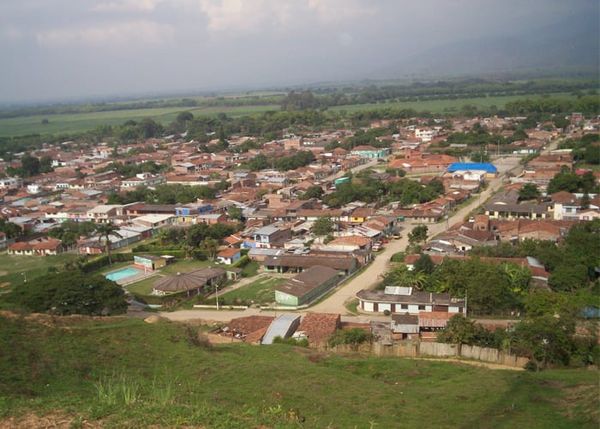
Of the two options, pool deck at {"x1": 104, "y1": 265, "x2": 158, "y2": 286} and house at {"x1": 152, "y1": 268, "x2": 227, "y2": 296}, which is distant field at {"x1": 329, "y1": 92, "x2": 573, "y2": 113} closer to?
pool deck at {"x1": 104, "y1": 265, "x2": 158, "y2": 286}

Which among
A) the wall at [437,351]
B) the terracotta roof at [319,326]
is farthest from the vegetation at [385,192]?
the wall at [437,351]

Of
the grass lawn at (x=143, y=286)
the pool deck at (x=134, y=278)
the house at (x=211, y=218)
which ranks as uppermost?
the house at (x=211, y=218)

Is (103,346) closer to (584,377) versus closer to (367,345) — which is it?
(367,345)

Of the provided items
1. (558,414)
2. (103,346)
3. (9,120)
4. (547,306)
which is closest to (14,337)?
(103,346)

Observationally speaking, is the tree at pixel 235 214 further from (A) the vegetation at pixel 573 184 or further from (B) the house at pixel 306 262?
(A) the vegetation at pixel 573 184

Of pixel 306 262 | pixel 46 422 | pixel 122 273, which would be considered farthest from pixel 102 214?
pixel 46 422

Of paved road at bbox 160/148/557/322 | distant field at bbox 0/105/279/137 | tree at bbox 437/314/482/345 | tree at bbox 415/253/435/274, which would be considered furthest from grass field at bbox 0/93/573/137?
tree at bbox 437/314/482/345
